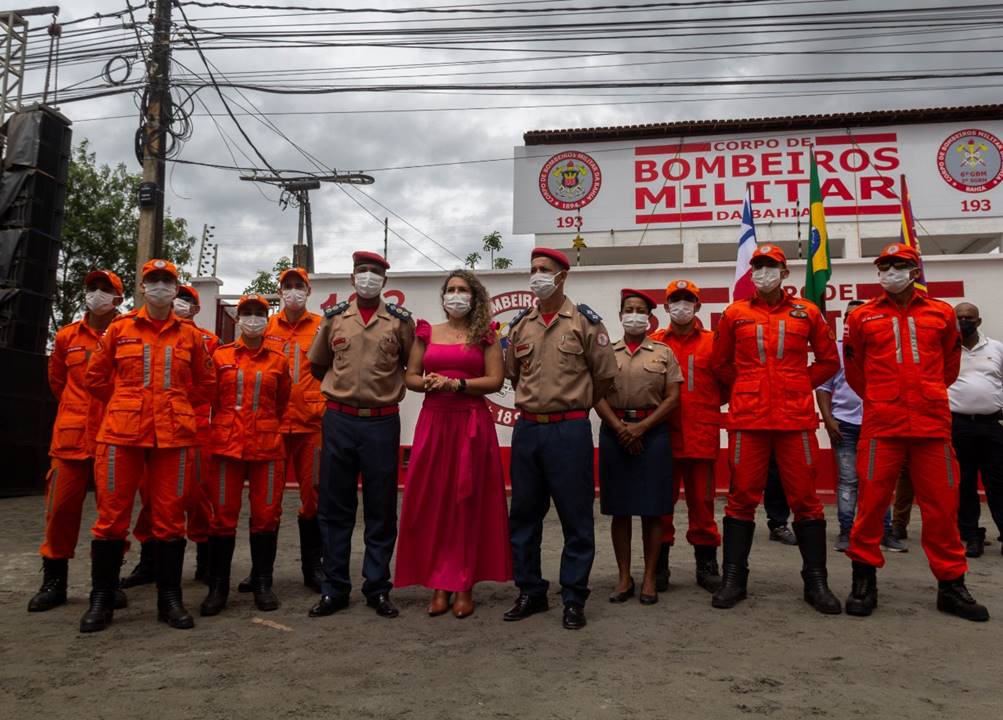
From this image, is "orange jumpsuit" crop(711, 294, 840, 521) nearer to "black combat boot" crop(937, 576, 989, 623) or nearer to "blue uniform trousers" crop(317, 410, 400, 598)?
"black combat boot" crop(937, 576, 989, 623)

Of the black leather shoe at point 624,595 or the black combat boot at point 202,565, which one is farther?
the black combat boot at point 202,565

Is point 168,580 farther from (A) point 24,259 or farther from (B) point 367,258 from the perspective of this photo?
(A) point 24,259

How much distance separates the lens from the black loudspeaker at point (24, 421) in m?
9.02

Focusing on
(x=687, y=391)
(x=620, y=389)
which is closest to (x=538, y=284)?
(x=620, y=389)

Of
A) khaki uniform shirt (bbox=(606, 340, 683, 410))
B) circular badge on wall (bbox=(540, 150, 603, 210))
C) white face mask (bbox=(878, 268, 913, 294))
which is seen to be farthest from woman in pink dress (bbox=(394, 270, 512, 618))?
circular badge on wall (bbox=(540, 150, 603, 210))

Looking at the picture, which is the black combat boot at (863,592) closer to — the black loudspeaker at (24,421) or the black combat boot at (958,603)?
the black combat boot at (958,603)

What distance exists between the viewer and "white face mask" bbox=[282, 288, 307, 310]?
5.02 meters

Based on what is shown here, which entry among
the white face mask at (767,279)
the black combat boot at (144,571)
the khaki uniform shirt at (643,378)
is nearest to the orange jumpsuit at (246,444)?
the black combat boot at (144,571)

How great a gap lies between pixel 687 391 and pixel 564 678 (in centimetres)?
227

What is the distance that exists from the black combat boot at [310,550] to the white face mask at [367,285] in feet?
5.02

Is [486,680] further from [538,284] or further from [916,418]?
[916,418]

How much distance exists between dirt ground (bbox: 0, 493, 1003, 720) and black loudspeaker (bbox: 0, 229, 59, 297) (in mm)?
6094

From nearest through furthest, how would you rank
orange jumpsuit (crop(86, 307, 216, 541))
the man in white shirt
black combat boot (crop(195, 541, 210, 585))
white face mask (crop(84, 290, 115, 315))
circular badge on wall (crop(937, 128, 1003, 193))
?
1. orange jumpsuit (crop(86, 307, 216, 541))
2. white face mask (crop(84, 290, 115, 315))
3. black combat boot (crop(195, 541, 210, 585))
4. the man in white shirt
5. circular badge on wall (crop(937, 128, 1003, 193))

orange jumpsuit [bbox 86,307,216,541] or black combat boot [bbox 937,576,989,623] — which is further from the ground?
orange jumpsuit [bbox 86,307,216,541]
